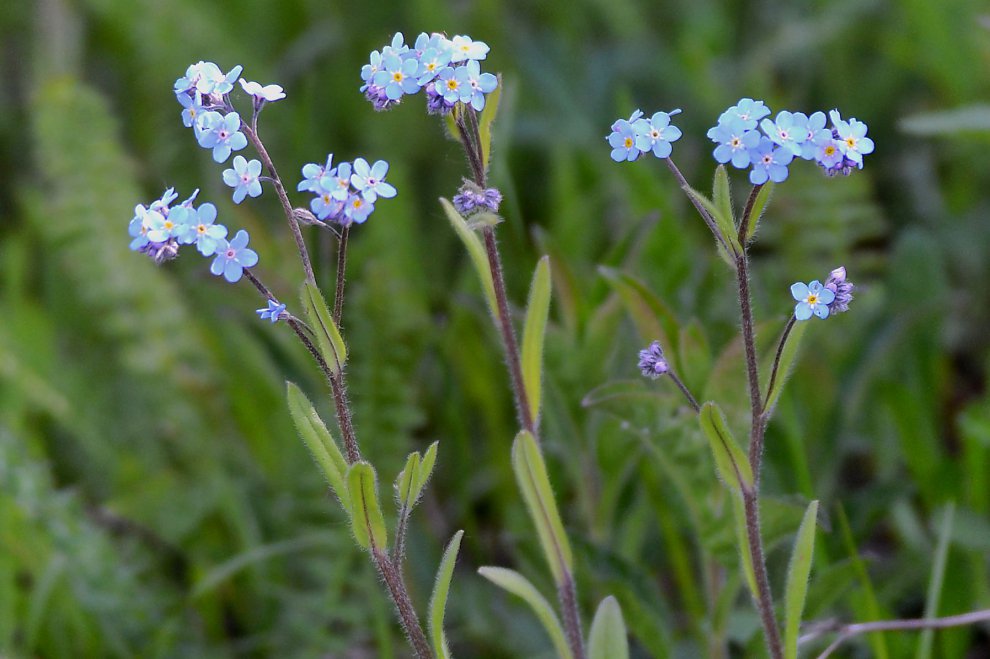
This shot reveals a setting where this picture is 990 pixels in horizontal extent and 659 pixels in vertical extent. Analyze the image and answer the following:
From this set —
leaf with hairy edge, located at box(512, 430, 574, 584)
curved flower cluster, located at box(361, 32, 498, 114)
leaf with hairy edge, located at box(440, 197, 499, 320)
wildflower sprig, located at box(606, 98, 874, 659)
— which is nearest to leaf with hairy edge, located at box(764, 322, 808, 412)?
wildflower sprig, located at box(606, 98, 874, 659)

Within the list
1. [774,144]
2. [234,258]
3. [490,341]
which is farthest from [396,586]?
[490,341]

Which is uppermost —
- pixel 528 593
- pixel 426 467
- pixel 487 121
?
pixel 487 121

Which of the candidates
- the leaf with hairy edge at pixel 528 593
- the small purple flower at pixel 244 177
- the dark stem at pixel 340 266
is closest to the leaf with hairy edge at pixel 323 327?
the dark stem at pixel 340 266

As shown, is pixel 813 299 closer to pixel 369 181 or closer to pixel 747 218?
pixel 747 218

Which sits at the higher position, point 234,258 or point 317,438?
point 234,258

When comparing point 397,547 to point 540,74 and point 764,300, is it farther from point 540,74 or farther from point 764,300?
point 540,74

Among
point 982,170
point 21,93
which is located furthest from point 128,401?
point 982,170
